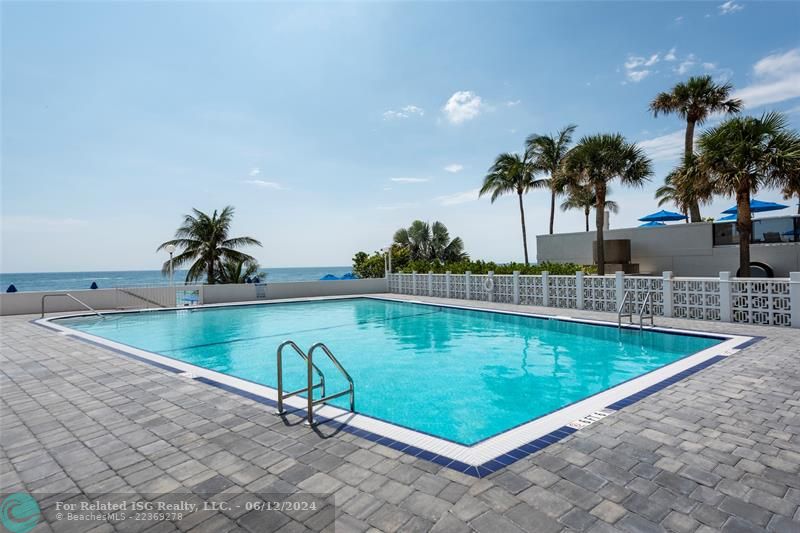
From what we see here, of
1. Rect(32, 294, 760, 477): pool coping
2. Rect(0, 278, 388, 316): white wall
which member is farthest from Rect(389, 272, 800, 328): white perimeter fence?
Rect(0, 278, 388, 316): white wall

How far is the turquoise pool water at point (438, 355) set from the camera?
559cm

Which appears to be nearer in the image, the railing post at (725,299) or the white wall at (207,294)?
the railing post at (725,299)

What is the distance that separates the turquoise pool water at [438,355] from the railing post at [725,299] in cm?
218

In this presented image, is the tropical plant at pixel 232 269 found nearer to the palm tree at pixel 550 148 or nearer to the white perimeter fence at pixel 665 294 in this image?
the white perimeter fence at pixel 665 294

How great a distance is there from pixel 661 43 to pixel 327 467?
1649cm

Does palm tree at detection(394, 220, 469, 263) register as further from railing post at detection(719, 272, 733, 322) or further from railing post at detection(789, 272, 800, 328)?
railing post at detection(789, 272, 800, 328)

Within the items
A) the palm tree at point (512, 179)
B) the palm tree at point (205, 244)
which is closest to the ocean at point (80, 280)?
the palm tree at point (205, 244)

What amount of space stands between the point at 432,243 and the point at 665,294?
19.7 metres

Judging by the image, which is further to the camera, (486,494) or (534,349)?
(534,349)

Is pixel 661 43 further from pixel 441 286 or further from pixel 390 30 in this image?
pixel 441 286

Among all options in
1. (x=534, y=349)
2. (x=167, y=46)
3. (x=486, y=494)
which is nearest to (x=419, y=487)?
(x=486, y=494)

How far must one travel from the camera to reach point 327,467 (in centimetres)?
316

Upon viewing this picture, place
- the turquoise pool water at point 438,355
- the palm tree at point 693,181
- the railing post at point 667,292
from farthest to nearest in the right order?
the palm tree at point 693,181 → the railing post at point 667,292 → the turquoise pool water at point 438,355

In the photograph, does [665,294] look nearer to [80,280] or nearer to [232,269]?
[232,269]
